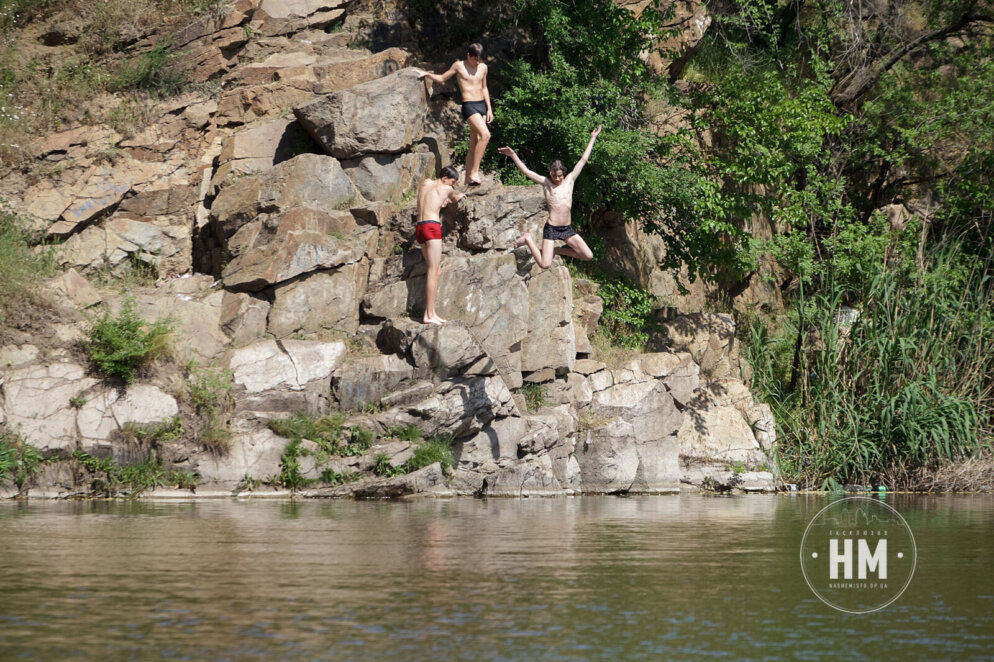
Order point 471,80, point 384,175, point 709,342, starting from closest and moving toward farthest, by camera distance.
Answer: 1. point 471,80
2. point 384,175
3. point 709,342

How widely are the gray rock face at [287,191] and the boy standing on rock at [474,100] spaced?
215 centimetres

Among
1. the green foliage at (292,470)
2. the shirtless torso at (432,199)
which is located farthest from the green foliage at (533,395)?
the green foliage at (292,470)

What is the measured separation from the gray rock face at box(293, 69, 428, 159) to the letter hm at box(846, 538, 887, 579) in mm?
11262

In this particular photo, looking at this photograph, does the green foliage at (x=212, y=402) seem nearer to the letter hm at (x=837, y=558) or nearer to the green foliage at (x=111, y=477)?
the green foliage at (x=111, y=477)

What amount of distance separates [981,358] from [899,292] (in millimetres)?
1768

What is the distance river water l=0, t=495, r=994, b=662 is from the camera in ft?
21.4

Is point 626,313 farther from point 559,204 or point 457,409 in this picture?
point 457,409

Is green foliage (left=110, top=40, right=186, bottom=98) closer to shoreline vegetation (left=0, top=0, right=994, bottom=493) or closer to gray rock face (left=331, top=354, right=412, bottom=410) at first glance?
shoreline vegetation (left=0, top=0, right=994, bottom=493)

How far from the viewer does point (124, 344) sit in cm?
1583

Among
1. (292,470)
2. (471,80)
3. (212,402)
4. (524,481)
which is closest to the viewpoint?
(292,470)

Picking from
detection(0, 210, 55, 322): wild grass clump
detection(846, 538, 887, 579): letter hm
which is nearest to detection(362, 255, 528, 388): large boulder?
detection(0, 210, 55, 322): wild grass clump

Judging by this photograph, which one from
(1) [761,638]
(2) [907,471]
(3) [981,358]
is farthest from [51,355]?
(3) [981,358]

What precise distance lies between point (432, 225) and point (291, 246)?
2.39 metres

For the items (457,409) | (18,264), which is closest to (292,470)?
(457,409)
